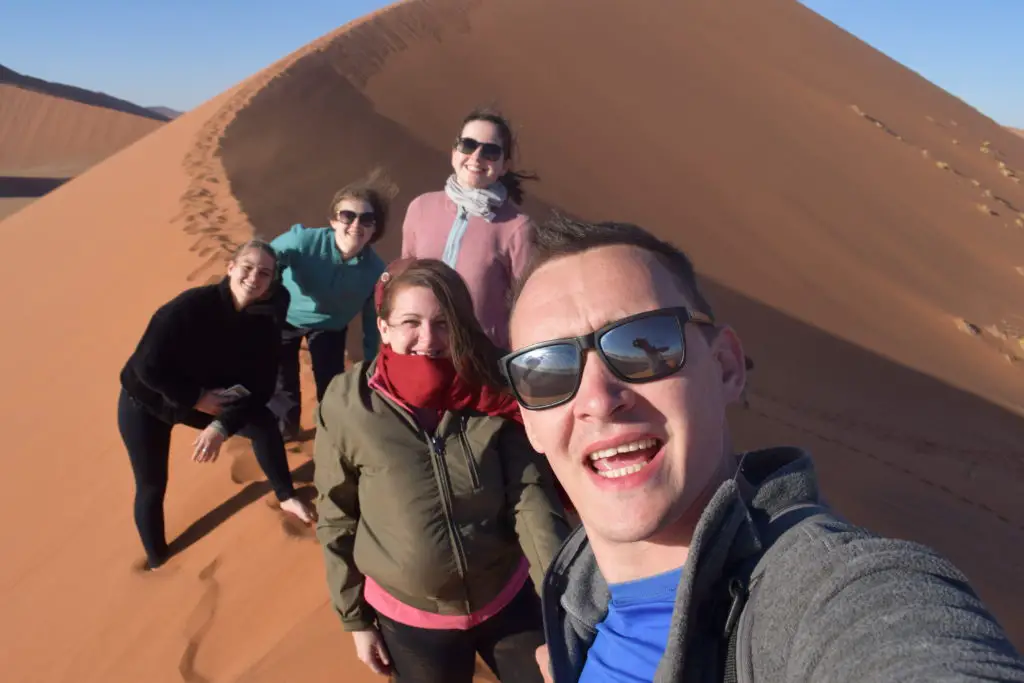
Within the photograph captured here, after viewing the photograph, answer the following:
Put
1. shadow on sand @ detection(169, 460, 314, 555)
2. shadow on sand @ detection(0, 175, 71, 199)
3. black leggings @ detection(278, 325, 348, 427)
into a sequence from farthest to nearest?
shadow on sand @ detection(0, 175, 71, 199) < black leggings @ detection(278, 325, 348, 427) < shadow on sand @ detection(169, 460, 314, 555)

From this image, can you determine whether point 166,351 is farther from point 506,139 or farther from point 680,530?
point 680,530

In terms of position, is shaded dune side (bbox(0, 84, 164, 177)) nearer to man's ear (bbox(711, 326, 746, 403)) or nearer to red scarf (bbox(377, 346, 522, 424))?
red scarf (bbox(377, 346, 522, 424))

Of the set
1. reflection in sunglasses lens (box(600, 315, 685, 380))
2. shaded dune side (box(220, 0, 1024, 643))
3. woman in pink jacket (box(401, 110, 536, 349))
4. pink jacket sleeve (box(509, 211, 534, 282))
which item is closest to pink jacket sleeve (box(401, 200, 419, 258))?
woman in pink jacket (box(401, 110, 536, 349))

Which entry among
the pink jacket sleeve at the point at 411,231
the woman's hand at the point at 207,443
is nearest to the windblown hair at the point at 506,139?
the pink jacket sleeve at the point at 411,231

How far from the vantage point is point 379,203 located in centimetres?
360

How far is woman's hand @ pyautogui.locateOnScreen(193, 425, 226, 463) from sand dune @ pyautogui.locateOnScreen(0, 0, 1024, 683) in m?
0.46

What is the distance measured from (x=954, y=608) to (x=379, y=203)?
321 cm

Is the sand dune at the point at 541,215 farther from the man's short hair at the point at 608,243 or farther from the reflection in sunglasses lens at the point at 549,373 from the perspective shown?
the man's short hair at the point at 608,243

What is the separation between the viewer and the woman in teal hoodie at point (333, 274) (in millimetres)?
3545

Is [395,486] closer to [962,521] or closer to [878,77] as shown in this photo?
[962,521]

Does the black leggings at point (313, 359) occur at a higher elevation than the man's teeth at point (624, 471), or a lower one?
lower

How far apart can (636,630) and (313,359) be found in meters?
3.19

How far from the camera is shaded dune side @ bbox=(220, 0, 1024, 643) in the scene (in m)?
6.27

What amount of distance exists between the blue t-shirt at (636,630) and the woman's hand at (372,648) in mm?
1048
